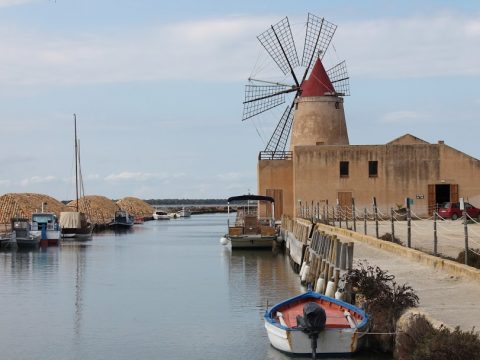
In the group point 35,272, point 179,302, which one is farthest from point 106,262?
point 179,302

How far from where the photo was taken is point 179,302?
22438 millimetres

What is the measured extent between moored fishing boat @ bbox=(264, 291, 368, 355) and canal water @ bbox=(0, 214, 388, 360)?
2.05 feet

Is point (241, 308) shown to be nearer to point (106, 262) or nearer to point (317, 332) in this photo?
point (317, 332)

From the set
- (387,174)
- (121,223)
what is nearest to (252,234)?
(387,174)

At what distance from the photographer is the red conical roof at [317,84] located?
165ft

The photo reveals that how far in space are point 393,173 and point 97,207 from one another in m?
64.8

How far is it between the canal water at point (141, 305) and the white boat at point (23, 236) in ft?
23.3

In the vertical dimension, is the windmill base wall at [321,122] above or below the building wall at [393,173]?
above

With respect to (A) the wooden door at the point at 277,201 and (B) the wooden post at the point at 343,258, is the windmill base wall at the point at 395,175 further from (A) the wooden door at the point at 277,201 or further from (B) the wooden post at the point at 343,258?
(B) the wooden post at the point at 343,258

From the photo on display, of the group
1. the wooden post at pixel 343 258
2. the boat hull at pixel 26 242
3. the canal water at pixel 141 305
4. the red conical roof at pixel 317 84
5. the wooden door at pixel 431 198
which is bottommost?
the canal water at pixel 141 305

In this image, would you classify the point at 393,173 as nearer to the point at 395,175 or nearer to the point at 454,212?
the point at 395,175

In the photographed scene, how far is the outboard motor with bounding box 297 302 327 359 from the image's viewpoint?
40.6ft

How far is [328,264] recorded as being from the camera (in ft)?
65.6

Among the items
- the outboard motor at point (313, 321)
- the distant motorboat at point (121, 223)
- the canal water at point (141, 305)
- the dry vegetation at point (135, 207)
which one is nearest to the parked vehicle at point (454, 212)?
the canal water at point (141, 305)
